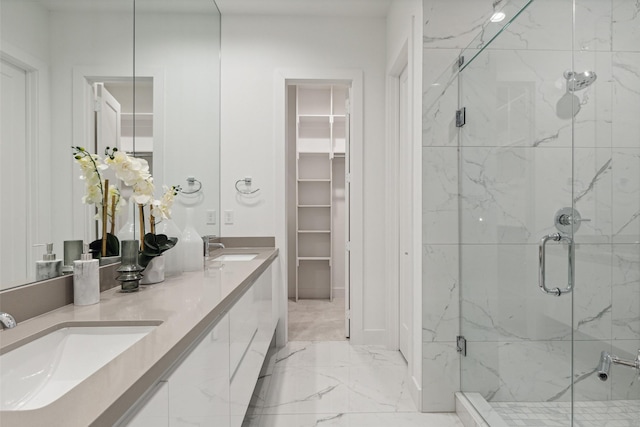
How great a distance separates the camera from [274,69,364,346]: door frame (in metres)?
2.84

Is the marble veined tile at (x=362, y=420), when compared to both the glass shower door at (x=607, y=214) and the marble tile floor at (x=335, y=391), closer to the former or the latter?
the marble tile floor at (x=335, y=391)

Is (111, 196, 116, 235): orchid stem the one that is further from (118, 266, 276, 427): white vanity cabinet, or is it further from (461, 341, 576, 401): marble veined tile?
(461, 341, 576, 401): marble veined tile

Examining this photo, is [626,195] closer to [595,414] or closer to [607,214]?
[607,214]

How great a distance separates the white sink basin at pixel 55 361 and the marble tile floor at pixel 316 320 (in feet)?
7.44

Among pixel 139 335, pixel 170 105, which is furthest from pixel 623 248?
pixel 170 105

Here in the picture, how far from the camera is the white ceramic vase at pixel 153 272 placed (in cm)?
141

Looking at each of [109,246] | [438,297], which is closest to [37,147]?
[109,246]

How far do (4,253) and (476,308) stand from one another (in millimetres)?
1892

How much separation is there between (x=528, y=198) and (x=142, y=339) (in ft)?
4.92

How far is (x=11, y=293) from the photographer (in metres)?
0.87

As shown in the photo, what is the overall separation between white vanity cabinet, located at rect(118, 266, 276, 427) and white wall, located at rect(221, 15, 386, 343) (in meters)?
1.16

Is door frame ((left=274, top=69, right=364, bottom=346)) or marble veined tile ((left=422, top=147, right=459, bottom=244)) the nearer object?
marble veined tile ((left=422, top=147, right=459, bottom=244))

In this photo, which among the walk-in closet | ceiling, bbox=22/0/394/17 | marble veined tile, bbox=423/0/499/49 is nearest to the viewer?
marble veined tile, bbox=423/0/499/49

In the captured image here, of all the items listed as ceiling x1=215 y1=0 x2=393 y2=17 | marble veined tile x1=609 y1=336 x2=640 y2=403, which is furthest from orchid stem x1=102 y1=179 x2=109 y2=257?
ceiling x1=215 y1=0 x2=393 y2=17
